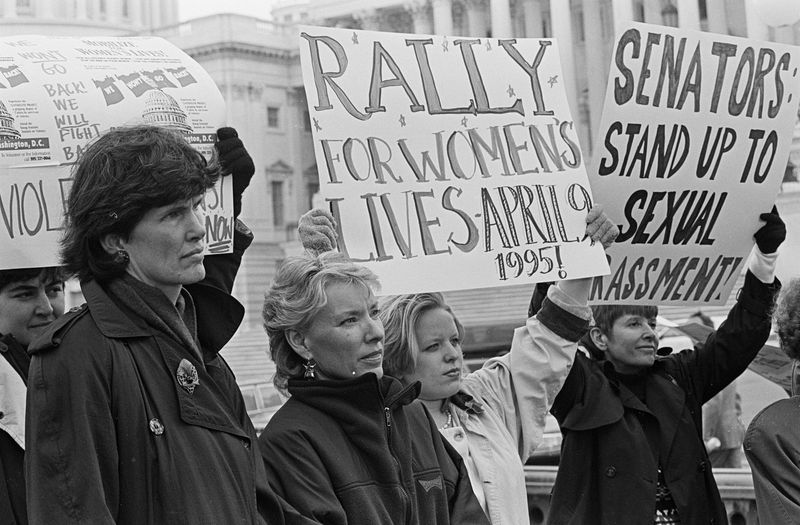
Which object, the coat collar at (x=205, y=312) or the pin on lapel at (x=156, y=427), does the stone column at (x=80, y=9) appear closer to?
the coat collar at (x=205, y=312)

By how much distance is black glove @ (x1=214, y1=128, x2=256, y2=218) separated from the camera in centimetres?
329

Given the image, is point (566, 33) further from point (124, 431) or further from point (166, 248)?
point (124, 431)

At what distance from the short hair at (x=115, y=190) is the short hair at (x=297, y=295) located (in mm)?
559

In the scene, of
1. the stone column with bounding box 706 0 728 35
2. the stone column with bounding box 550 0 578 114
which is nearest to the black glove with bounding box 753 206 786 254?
the stone column with bounding box 706 0 728 35

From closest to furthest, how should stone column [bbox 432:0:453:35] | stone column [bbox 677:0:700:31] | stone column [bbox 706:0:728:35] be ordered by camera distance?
stone column [bbox 677:0:700:31]
stone column [bbox 706:0:728:35]
stone column [bbox 432:0:453:35]

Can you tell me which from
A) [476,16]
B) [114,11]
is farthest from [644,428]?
[114,11]

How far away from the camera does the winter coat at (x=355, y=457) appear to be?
2.75 meters

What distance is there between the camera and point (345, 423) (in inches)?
112

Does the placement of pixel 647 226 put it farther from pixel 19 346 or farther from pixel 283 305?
pixel 19 346

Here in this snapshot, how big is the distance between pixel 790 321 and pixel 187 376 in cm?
163

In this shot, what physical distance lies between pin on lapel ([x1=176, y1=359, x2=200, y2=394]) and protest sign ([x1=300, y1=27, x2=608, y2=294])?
3.93 feet

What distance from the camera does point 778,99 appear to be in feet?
13.9

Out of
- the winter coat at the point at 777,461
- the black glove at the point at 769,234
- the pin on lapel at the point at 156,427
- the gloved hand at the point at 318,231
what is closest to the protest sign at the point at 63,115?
the gloved hand at the point at 318,231

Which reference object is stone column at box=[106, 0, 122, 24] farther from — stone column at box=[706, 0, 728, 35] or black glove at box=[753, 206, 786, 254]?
black glove at box=[753, 206, 786, 254]
